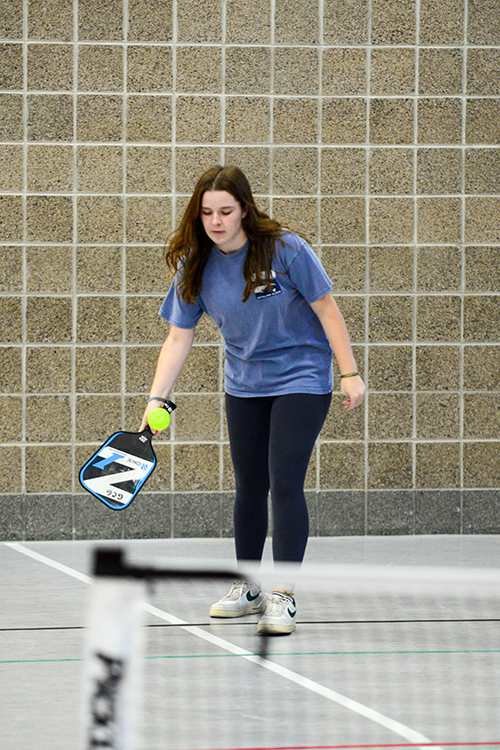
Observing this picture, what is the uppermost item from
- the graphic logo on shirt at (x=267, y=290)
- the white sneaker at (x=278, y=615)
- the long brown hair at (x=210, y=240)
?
the long brown hair at (x=210, y=240)

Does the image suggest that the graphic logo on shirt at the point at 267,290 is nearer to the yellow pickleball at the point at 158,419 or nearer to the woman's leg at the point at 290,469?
the woman's leg at the point at 290,469

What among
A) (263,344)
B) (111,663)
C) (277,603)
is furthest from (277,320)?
(111,663)

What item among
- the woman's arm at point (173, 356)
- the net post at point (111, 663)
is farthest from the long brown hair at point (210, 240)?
the net post at point (111, 663)

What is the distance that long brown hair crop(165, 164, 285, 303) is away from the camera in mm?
3682

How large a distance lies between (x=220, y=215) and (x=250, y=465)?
39.0 inches

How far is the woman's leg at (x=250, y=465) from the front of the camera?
13.0 ft

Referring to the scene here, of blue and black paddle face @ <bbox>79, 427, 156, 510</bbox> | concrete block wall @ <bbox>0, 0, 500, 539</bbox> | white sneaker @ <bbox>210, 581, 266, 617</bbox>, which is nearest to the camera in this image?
blue and black paddle face @ <bbox>79, 427, 156, 510</bbox>

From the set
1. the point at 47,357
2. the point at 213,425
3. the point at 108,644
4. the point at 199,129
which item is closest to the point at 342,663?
the point at 108,644

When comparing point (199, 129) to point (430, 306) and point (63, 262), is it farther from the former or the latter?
point (430, 306)

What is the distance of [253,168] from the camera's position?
18.9 feet

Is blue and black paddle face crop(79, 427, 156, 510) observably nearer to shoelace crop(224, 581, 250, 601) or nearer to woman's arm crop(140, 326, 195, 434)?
woman's arm crop(140, 326, 195, 434)

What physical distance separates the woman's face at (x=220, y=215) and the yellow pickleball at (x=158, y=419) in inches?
25.6

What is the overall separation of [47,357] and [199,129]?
153cm

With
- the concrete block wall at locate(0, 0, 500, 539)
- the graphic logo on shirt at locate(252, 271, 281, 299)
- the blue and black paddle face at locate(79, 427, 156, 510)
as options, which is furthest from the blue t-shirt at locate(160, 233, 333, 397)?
the concrete block wall at locate(0, 0, 500, 539)
